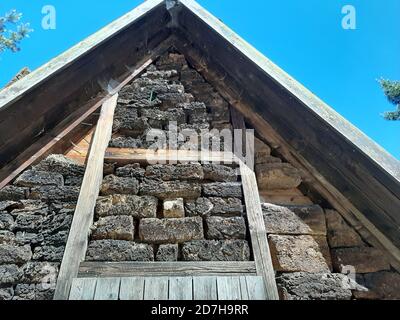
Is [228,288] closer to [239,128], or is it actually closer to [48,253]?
[48,253]

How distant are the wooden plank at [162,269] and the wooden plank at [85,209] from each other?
75 millimetres

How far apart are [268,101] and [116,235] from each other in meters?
1.64

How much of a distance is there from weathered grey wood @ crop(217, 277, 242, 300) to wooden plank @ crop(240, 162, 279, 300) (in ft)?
0.55

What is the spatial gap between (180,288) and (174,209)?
1.83 feet

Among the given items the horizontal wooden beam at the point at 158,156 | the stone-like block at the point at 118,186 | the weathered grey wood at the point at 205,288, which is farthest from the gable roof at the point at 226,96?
the weathered grey wood at the point at 205,288

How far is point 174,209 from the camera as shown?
2.27 m

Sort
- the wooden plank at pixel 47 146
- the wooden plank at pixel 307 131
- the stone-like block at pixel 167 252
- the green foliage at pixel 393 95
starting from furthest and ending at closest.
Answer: the green foliage at pixel 393 95
the wooden plank at pixel 47 146
the wooden plank at pixel 307 131
the stone-like block at pixel 167 252

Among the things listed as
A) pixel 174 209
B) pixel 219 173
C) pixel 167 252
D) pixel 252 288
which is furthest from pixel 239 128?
pixel 252 288

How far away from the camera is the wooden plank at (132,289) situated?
1.80 metres

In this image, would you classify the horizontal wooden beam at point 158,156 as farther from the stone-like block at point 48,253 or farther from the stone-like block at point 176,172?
the stone-like block at point 48,253

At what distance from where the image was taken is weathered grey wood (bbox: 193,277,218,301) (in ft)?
6.03

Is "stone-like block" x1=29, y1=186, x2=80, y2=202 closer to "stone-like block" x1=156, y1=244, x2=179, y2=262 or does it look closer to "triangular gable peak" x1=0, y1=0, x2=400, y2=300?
"triangular gable peak" x1=0, y1=0, x2=400, y2=300

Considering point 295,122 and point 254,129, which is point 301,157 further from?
point 254,129

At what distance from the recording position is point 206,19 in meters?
2.94
